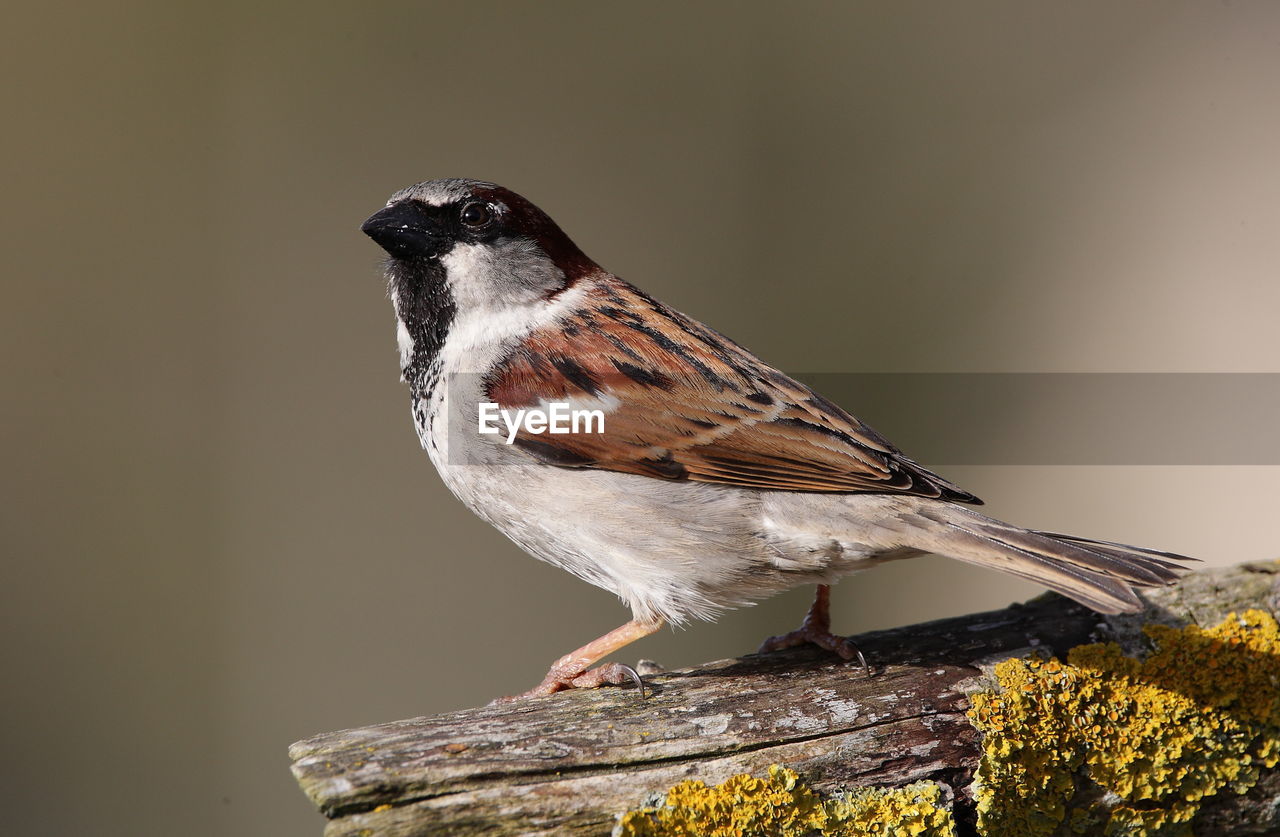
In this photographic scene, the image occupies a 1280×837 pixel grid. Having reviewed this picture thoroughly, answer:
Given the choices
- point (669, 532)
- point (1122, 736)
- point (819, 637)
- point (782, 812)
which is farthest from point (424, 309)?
point (1122, 736)

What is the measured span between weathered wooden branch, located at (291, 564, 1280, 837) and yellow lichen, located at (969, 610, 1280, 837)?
0.06 metres

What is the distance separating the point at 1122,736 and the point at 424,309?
2.09 metres

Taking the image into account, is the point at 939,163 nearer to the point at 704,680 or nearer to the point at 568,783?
the point at 704,680

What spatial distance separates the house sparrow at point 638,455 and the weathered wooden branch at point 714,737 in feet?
0.73

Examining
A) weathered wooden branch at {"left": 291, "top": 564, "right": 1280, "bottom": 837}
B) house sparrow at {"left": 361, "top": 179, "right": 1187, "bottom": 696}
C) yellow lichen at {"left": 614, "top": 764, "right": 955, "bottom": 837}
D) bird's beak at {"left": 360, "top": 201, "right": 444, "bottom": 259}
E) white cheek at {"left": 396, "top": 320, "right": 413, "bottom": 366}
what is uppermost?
bird's beak at {"left": 360, "top": 201, "right": 444, "bottom": 259}

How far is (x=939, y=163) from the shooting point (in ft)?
18.2

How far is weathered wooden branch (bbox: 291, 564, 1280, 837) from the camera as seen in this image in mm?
1870

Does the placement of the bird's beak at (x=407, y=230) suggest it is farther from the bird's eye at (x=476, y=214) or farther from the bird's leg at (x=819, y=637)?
the bird's leg at (x=819, y=637)

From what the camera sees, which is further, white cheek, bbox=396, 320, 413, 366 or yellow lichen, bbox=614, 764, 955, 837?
white cheek, bbox=396, 320, 413, 366

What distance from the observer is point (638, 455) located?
2.70m

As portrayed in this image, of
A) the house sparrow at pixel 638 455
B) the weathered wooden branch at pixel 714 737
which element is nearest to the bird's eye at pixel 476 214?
the house sparrow at pixel 638 455

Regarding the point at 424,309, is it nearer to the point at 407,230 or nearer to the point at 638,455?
the point at 407,230

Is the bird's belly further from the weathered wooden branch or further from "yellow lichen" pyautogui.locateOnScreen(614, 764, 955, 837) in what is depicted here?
"yellow lichen" pyautogui.locateOnScreen(614, 764, 955, 837)

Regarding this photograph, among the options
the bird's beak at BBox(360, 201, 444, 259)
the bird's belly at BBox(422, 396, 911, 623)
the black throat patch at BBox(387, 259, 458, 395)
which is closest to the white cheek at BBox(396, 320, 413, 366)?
the black throat patch at BBox(387, 259, 458, 395)
